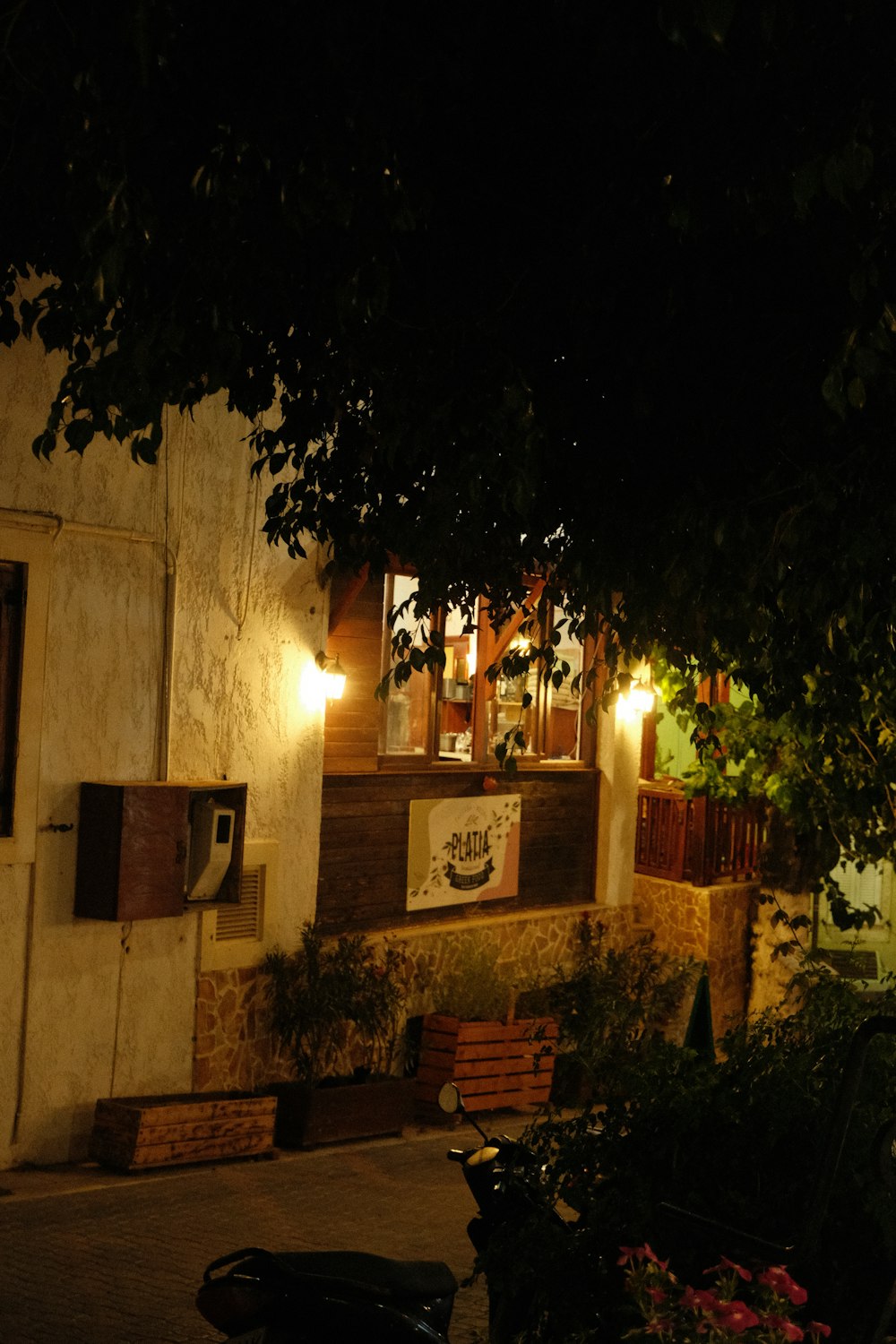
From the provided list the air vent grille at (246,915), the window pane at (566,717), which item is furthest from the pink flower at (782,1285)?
the window pane at (566,717)

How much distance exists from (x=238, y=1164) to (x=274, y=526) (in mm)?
5025

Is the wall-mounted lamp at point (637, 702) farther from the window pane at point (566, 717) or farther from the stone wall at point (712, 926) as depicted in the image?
the stone wall at point (712, 926)

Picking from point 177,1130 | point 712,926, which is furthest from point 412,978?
point 712,926

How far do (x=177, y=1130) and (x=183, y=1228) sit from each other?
53.8 inches

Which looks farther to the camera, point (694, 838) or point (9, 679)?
point (694, 838)

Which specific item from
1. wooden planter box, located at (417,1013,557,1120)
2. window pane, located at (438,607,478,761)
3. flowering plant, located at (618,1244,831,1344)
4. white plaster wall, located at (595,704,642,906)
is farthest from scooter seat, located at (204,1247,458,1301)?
white plaster wall, located at (595,704,642,906)

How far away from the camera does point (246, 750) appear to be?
12.0 m

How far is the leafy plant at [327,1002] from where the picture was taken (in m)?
11.9

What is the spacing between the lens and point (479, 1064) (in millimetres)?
13164

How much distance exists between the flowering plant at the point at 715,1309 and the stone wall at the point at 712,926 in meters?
13.5

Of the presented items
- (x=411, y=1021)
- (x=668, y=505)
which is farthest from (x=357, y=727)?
(x=668, y=505)

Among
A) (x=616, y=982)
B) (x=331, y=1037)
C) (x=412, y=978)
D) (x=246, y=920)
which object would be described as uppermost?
(x=246, y=920)

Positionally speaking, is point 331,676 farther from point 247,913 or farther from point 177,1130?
point 177,1130

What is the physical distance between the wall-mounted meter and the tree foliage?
3.81m
